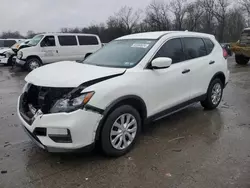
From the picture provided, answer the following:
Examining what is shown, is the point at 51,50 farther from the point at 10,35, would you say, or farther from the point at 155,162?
the point at 10,35

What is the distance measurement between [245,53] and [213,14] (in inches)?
1778

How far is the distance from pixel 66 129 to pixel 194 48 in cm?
309

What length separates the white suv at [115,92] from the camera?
3166mm

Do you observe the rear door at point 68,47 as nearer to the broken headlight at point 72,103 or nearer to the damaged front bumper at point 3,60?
the damaged front bumper at point 3,60

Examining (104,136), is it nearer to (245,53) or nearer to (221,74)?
(221,74)

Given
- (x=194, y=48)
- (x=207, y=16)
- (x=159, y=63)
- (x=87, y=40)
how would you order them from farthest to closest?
1. (x=207, y=16)
2. (x=87, y=40)
3. (x=194, y=48)
4. (x=159, y=63)

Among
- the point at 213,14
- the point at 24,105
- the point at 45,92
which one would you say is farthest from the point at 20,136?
the point at 213,14

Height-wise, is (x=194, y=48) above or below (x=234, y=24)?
above

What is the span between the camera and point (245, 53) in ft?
45.2

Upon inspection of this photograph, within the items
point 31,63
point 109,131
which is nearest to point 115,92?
point 109,131

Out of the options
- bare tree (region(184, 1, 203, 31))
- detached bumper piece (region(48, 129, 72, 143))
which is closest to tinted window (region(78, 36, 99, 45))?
detached bumper piece (region(48, 129, 72, 143))

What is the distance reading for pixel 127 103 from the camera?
3674 millimetres

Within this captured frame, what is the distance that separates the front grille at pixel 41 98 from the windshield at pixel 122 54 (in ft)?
3.60

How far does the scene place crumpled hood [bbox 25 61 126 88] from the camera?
3.24 meters
